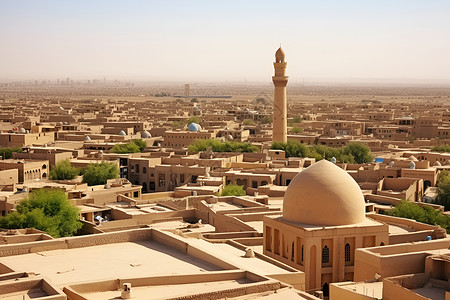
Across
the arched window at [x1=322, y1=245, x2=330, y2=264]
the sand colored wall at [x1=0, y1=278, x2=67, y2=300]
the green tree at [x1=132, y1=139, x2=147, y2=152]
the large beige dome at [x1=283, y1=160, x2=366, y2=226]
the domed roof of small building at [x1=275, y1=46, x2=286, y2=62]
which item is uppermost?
the domed roof of small building at [x1=275, y1=46, x2=286, y2=62]

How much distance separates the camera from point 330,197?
17.7 meters

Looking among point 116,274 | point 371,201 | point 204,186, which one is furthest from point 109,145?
point 116,274

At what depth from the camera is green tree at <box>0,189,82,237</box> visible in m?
22.0

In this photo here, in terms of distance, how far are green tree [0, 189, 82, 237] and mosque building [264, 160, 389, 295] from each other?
7496 mm

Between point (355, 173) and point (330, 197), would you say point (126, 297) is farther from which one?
point (355, 173)

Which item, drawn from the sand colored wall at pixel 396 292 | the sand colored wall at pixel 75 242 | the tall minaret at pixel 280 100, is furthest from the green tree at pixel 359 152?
the sand colored wall at pixel 396 292

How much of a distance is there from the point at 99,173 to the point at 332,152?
1700 cm

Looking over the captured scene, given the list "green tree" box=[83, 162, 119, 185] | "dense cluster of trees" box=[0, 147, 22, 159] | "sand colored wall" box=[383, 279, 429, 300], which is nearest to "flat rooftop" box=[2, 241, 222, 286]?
"sand colored wall" box=[383, 279, 429, 300]

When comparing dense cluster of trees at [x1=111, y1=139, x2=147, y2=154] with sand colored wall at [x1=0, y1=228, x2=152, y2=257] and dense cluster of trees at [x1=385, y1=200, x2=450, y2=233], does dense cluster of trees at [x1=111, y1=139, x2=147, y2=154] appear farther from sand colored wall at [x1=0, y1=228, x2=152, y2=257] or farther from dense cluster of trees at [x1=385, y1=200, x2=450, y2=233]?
sand colored wall at [x1=0, y1=228, x2=152, y2=257]

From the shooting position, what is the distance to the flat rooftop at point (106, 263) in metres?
13.7

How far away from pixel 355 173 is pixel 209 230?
12.5 metres

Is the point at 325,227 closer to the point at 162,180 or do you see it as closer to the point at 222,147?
the point at 162,180

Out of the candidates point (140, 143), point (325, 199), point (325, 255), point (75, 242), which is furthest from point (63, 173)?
point (325, 199)

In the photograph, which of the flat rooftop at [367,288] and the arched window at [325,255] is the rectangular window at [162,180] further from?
the flat rooftop at [367,288]
